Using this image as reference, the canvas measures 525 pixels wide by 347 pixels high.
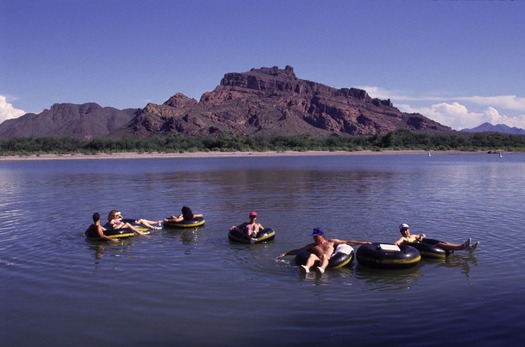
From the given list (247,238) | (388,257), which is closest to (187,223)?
(247,238)

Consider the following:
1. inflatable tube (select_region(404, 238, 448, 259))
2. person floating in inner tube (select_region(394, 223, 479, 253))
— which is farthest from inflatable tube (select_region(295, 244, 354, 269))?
inflatable tube (select_region(404, 238, 448, 259))

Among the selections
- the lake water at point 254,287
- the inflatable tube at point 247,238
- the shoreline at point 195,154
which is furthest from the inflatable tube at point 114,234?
the shoreline at point 195,154

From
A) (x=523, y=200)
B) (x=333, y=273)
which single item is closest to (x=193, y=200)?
(x=333, y=273)

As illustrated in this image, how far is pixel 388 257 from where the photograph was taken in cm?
1155

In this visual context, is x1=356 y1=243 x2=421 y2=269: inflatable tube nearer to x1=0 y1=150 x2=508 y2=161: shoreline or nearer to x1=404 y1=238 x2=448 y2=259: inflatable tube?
x1=404 y1=238 x2=448 y2=259: inflatable tube

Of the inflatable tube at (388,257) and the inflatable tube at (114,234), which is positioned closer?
the inflatable tube at (388,257)

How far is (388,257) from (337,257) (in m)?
1.27

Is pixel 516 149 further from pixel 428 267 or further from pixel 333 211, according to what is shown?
pixel 428 267

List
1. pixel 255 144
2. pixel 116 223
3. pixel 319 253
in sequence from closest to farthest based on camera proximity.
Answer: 1. pixel 319 253
2. pixel 116 223
3. pixel 255 144

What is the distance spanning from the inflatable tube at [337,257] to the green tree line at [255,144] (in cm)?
10060

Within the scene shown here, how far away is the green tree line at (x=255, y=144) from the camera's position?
112m

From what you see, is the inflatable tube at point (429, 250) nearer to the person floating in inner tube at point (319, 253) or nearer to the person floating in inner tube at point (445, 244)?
the person floating in inner tube at point (445, 244)

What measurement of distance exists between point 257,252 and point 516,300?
6958mm

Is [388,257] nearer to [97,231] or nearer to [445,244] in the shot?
[445,244]
